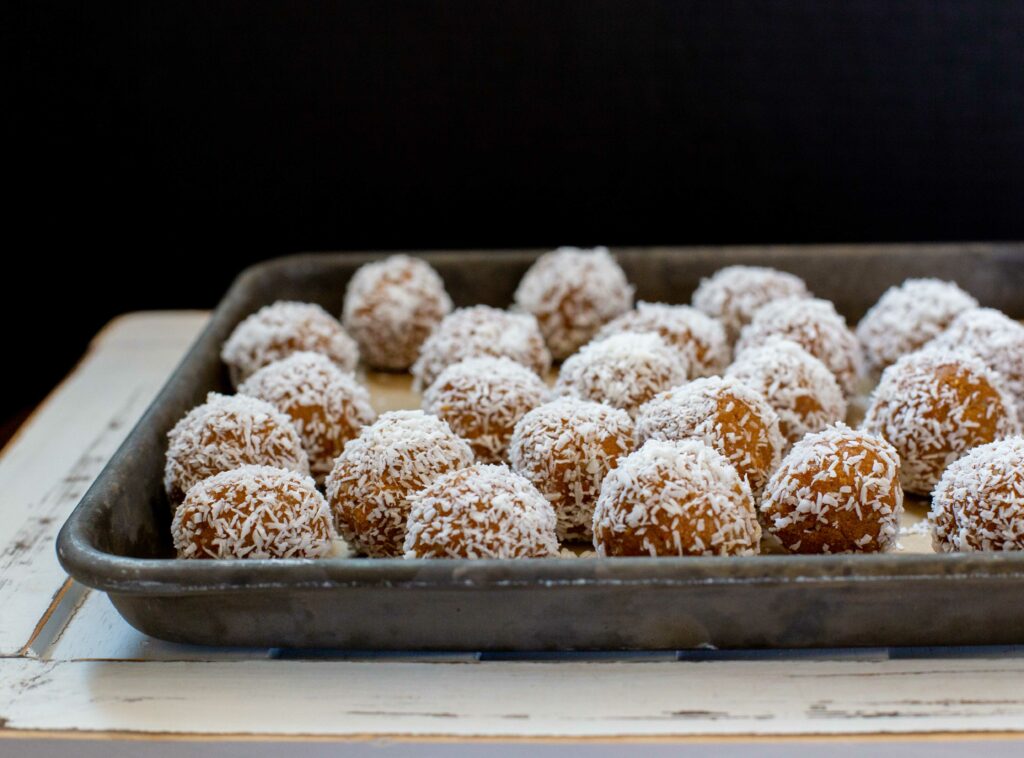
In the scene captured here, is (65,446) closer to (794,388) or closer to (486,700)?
(486,700)

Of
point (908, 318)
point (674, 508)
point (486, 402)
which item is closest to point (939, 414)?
point (908, 318)

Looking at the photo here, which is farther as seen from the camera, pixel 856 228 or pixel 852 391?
pixel 856 228

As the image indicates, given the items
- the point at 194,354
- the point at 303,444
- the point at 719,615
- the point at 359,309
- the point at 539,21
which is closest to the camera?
the point at 719,615

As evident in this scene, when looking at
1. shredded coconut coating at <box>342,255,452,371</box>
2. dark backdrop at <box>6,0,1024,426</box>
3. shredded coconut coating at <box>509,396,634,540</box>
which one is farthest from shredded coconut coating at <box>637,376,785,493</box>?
dark backdrop at <box>6,0,1024,426</box>

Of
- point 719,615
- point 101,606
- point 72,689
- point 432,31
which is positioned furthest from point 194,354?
point 719,615

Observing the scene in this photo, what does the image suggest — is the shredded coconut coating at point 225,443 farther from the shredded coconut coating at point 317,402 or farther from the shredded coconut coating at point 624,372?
the shredded coconut coating at point 624,372

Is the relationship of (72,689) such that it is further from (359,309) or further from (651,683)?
(359,309)

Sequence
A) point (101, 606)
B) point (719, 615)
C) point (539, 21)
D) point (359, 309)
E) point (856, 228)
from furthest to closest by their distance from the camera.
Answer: point (856, 228) < point (539, 21) < point (359, 309) < point (101, 606) < point (719, 615)

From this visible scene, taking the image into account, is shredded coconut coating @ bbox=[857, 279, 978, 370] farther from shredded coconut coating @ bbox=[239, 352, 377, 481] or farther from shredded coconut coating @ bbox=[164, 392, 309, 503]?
shredded coconut coating @ bbox=[164, 392, 309, 503]

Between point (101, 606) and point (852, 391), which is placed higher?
point (852, 391)
